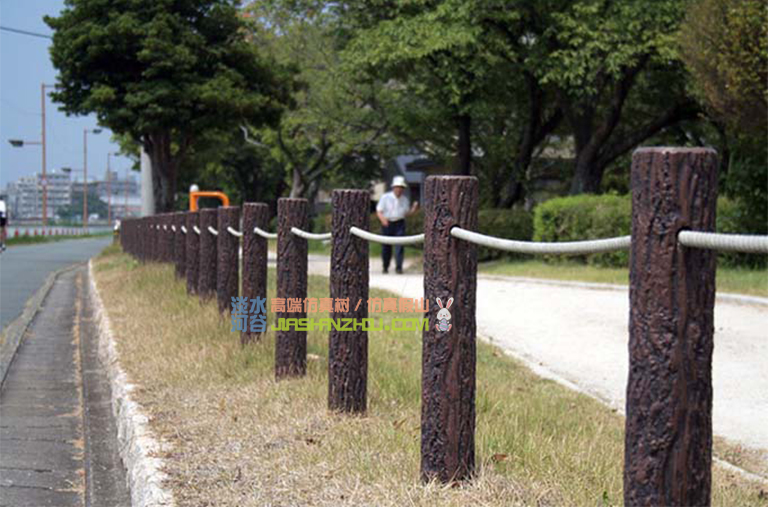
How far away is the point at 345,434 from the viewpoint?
464 centimetres

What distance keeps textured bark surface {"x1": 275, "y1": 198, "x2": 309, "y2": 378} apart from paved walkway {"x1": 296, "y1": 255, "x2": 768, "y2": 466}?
2.11m

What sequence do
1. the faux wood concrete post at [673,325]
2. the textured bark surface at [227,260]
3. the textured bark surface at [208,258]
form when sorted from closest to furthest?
the faux wood concrete post at [673,325] < the textured bark surface at [227,260] < the textured bark surface at [208,258]

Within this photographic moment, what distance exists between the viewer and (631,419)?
2.50 meters

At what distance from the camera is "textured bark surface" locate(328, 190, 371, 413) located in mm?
5062

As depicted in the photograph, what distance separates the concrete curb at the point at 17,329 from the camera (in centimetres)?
920

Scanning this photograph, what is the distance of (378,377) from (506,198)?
742 inches

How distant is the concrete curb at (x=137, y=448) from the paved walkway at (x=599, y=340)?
57.6 inches

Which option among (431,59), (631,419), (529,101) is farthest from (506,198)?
(631,419)

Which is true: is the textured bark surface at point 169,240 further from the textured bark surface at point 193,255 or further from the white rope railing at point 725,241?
the white rope railing at point 725,241

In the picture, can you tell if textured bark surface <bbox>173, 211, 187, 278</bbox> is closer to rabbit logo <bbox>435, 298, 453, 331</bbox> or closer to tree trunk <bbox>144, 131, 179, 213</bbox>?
rabbit logo <bbox>435, 298, 453, 331</bbox>

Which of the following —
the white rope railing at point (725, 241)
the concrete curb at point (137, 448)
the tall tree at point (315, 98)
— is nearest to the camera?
the white rope railing at point (725, 241)

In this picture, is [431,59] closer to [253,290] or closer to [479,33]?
[479,33]

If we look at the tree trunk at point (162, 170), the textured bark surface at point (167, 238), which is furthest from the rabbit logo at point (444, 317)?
the tree trunk at point (162, 170)

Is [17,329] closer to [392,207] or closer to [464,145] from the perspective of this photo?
[392,207]
